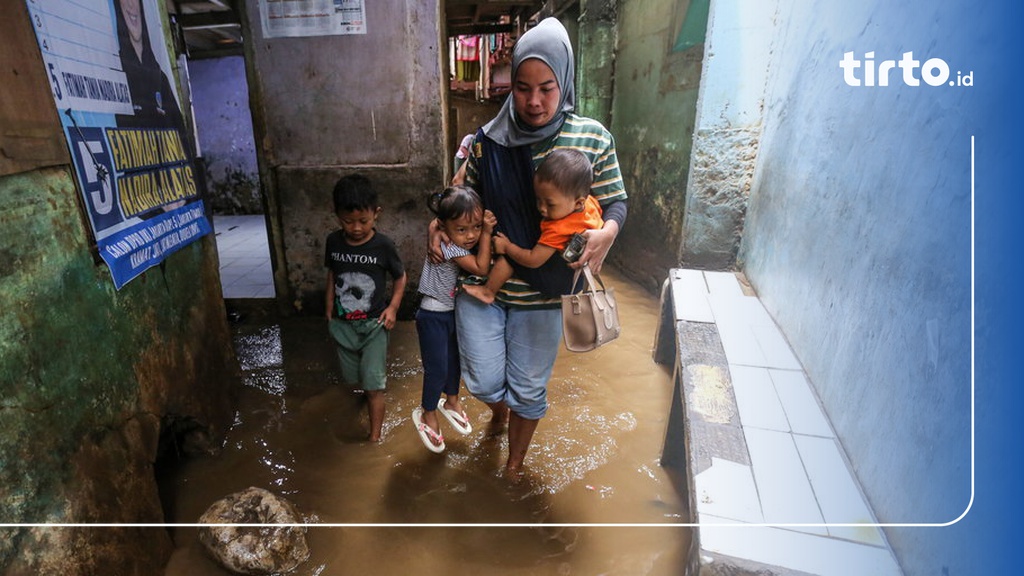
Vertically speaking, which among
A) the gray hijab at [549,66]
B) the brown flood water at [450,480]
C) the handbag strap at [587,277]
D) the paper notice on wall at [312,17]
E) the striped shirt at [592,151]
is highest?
the paper notice on wall at [312,17]

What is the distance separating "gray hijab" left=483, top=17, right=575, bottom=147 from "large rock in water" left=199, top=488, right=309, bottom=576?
1701 mm

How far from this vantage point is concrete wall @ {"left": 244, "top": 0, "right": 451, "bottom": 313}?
348 cm

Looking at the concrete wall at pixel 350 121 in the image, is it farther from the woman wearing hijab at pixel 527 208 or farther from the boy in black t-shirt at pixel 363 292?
the woman wearing hijab at pixel 527 208

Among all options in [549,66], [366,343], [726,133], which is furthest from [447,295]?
[726,133]

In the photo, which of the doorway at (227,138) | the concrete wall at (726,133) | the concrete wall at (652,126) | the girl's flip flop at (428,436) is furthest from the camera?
the doorway at (227,138)

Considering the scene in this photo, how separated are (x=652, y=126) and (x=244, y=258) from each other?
16.3ft

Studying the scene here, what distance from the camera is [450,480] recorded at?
2338mm

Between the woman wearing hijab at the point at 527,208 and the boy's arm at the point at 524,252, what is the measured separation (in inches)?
1.6

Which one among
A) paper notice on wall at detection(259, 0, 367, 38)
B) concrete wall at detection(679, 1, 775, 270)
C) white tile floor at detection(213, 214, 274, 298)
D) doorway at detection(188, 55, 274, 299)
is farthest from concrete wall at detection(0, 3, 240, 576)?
doorway at detection(188, 55, 274, 299)

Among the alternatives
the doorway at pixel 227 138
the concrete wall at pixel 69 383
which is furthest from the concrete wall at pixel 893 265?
the doorway at pixel 227 138

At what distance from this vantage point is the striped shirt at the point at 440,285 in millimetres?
2142

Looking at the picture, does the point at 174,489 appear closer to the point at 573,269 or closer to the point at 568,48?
the point at 573,269

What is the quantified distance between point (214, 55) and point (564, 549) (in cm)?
969

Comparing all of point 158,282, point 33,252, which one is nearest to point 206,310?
point 158,282
